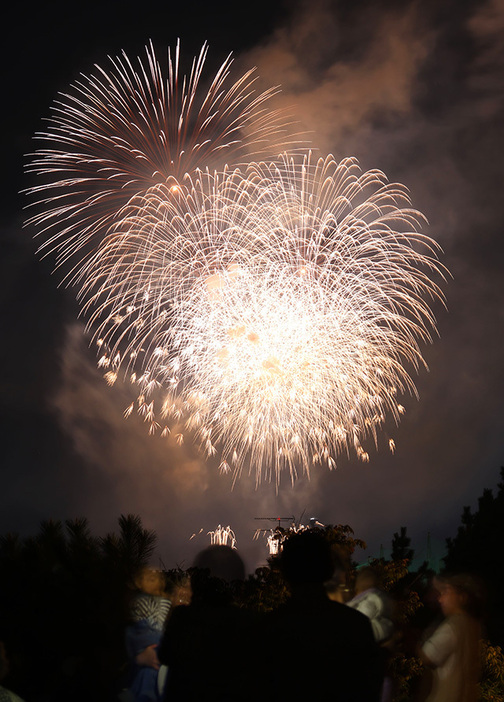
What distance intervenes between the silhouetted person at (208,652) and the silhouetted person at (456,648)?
89.7 inches

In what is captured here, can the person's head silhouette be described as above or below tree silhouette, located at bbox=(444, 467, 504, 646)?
below

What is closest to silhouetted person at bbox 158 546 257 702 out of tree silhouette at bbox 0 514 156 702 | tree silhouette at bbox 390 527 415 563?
tree silhouette at bbox 0 514 156 702

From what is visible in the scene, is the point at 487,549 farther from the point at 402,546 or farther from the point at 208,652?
the point at 208,652

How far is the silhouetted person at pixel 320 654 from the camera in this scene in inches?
127

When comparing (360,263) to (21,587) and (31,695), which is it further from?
(31,695)

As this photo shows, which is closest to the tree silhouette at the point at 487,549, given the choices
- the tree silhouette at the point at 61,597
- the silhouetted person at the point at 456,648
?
the tree silhouette at the point at 61,597

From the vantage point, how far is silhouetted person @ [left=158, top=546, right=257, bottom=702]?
423 cm

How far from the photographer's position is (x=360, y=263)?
61.1 feet

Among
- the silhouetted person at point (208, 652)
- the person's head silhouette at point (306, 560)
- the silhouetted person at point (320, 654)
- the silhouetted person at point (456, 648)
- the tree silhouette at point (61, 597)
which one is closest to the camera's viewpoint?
the silhouetted person at point (320, 654)

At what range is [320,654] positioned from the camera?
3.24 metres

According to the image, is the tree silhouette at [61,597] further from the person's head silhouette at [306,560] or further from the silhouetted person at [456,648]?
the person's head silhouette at [306,560]

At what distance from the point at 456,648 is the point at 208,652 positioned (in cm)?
256

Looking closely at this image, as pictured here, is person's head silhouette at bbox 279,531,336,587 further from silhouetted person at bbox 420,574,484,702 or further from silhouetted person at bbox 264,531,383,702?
silhouetted person at bbox 420,574,484,702

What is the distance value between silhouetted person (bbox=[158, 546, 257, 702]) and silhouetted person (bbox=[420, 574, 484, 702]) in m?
2.28
